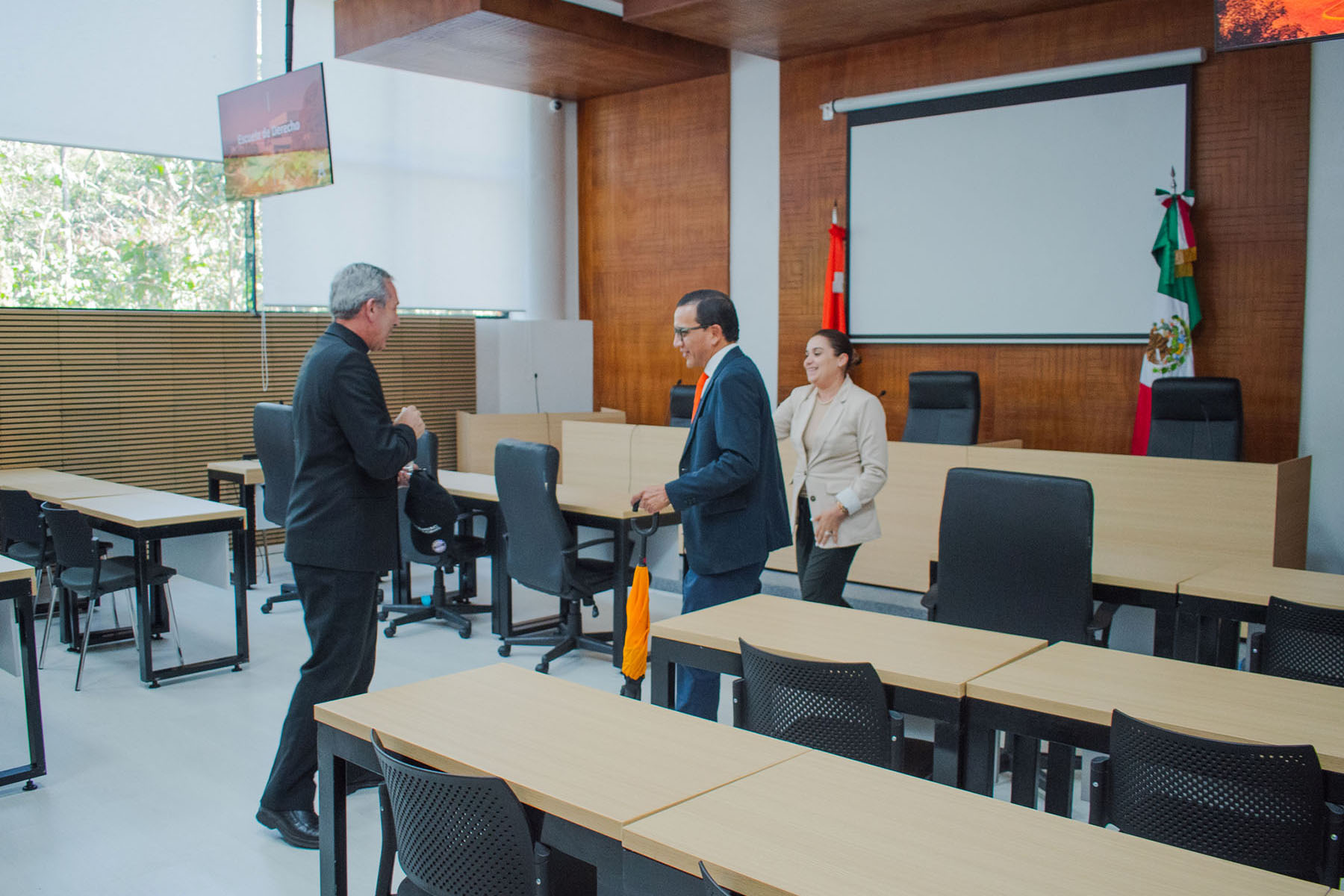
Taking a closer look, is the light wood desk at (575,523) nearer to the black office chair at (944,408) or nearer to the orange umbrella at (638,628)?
the orange umbrella at (638,628)

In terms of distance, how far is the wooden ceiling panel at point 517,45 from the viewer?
731 cm

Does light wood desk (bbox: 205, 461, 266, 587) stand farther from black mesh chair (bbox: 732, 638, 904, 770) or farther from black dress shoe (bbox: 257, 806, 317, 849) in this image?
black mesh chair (bbox: 732, 638, 904, 770)

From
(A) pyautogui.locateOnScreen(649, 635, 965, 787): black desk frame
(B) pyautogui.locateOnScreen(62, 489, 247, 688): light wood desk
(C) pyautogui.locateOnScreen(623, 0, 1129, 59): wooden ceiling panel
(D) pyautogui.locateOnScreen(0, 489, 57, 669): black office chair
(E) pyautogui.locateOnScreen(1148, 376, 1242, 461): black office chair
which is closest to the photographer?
(A) pyautogui.locateOnScreen(649, 635, 965, 787): black desk frame

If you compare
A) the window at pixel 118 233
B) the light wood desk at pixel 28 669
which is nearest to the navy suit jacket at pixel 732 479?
the light wood desk at pixel 28 669

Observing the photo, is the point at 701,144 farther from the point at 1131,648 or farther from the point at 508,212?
the point at 1131,648

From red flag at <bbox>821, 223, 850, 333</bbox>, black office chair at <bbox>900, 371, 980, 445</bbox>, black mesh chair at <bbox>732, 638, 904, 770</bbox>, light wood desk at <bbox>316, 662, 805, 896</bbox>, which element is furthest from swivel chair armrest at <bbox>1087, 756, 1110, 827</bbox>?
red flag at <bbox>821, 223, 850, 333</bbox>

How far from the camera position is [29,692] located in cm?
374

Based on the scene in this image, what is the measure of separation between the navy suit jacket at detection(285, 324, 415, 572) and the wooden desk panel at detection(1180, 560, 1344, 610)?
8.18 ft

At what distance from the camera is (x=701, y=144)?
8.88 m

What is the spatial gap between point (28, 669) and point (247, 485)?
313 centimetres

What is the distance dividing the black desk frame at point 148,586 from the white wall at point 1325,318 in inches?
226

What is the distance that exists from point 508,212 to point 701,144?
75.4 inches

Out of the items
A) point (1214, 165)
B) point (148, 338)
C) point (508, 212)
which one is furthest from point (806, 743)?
point (508, 212)

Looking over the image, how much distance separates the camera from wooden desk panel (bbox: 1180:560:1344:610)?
3.20 metres
